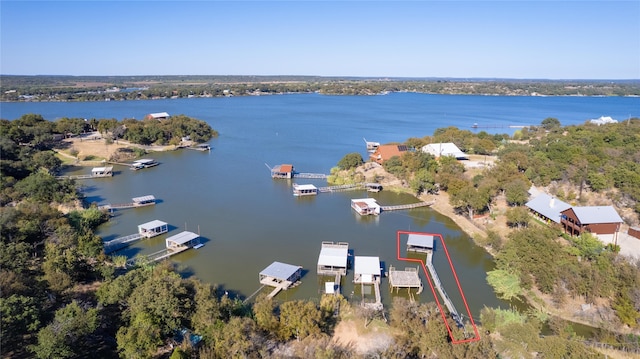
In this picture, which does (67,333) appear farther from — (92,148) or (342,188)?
(92,148)

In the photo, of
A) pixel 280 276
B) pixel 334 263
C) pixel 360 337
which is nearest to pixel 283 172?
pixel 334 263

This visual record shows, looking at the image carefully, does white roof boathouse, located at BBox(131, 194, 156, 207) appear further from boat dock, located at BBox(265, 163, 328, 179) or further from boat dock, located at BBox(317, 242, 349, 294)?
boat dock, located at BBox(317, 242, 349, 294)

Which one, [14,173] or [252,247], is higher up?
[14,173]

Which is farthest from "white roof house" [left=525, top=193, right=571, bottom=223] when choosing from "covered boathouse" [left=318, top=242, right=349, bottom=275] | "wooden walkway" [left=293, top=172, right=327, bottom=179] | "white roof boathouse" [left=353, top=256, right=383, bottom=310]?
"wooden walkway" [left=293, top=172, right=327, bottom=179]

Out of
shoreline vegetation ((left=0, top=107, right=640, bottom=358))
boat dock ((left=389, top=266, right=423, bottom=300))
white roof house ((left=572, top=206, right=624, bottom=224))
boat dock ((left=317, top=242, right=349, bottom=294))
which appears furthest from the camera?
white roof house ((left=572, top=206, right=624, bottom=224))

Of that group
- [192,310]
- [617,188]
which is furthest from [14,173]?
[617,188]

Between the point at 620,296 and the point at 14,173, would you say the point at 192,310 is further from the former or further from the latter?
the point at 14,173
